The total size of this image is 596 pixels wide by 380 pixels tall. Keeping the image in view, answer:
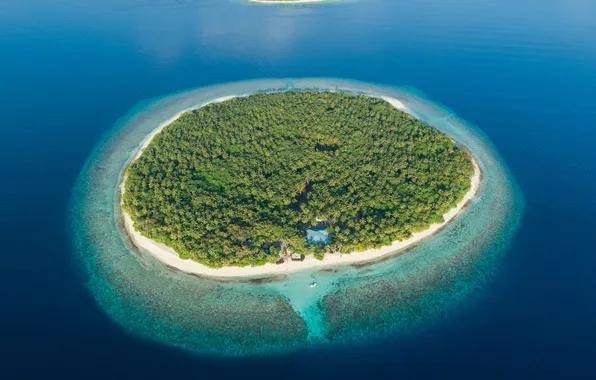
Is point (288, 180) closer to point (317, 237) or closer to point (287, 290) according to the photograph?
point (317, 237)

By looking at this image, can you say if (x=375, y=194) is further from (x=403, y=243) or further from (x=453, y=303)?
(x=453, y=303)

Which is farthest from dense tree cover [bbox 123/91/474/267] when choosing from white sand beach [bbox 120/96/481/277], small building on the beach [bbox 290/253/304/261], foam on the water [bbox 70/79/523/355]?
foam on the water [bbox 70/79/523/355]

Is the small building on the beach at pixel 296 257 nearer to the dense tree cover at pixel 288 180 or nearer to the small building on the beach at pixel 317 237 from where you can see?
the dense tree cover at pixel 288 180

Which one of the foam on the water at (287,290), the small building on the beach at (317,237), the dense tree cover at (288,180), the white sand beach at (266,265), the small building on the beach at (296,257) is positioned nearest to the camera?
the foam on the water at (287,290)

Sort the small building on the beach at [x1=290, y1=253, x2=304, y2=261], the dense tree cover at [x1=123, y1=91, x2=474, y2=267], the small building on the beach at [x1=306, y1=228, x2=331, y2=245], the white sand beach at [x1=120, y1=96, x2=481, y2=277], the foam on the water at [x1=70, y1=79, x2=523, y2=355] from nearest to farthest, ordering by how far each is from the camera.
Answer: the foam on the water at [x1=70, y1=79, x2=523, y2=355] → the white sand beach at [x1=120, y1=96, x2=481, y2=277] → the small building on the beach at [x1=290, y1=253, x2=304, y2=261] → the dense tree cover at [x1=123, y1=91, x2=474, y2=267] → the small building on the beach at [x1=306, y1=228, x2=331, y2=245]

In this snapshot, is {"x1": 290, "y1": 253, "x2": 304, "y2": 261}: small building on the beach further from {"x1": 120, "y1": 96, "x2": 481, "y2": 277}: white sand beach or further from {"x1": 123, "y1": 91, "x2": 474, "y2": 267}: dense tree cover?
{"x1": 123, "y1": 91, "x2": 474, "y2": 267}: dense tree cover

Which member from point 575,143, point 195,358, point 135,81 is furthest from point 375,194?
point 135,81

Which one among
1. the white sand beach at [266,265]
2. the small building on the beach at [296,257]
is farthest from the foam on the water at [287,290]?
the small building on the beach at [296,257]
